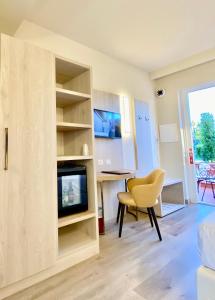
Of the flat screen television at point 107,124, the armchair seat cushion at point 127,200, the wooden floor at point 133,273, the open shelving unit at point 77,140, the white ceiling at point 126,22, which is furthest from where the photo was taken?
the flat screen television at point 107,124

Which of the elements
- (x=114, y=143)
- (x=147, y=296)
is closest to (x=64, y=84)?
(x=114, y=143)

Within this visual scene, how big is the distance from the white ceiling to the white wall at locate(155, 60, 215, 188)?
1.72 ft

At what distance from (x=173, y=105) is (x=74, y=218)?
3.29 metres

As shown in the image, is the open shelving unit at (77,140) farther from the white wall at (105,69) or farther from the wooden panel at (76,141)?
the white wall at (105,69)

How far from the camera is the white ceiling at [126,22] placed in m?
2.21

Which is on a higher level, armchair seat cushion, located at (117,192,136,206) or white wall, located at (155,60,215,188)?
white wall, located at (155,60,215,188)

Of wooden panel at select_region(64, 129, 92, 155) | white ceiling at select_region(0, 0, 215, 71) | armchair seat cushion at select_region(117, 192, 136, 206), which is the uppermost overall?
white ceiling at select_region(0, 0, 215, 71)

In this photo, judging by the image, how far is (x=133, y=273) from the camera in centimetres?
175

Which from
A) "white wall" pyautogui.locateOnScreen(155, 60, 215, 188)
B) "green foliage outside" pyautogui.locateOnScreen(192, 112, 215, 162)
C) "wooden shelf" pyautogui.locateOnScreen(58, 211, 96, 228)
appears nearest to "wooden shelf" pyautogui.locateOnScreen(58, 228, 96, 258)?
"wooden shelf" pyautogui.locateOnScreen(58, 211, 96, 228)

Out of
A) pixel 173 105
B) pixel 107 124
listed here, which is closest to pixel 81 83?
pixel 107 124

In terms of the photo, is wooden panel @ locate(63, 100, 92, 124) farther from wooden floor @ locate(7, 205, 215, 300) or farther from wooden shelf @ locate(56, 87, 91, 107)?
wooden floor @ locate(7, 205, 215, 300)

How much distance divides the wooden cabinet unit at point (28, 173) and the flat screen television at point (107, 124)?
40.1 inches

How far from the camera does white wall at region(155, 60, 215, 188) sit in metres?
3.85

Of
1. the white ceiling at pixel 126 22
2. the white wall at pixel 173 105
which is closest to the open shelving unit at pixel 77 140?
the white ceiling at pixel 126 22
